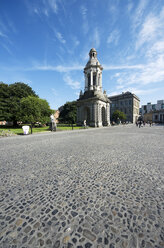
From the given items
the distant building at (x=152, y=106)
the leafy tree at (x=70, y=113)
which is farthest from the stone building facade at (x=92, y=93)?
the distant building at (x=152, y=106)

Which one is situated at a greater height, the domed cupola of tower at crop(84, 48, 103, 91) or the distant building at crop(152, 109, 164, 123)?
the domed cupola of tower at crop(84, 48, 103, 91)

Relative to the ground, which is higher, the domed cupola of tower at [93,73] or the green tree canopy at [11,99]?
the domed cupola of tower at [93,73]

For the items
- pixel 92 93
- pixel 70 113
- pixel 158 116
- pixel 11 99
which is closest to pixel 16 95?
pixel 11 99

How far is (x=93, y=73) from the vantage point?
32406 mm

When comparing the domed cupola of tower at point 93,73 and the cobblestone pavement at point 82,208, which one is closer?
the cobblestone pavement at point 82,208

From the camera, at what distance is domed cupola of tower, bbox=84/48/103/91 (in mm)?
31203

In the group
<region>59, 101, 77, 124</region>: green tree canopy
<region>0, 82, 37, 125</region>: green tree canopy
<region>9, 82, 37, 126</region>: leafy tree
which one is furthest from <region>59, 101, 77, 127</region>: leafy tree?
<region>0, 82, 37, 125</region>: green tree canopy

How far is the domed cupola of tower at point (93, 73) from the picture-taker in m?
31.2

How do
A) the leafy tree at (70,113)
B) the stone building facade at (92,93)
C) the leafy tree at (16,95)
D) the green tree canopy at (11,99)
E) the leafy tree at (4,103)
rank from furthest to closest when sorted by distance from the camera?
the leafy tree at (70,113) → the stone building facade at (92,93) → the leafy tree at (16,95) → the green tree canopy at (11,99) → the leafy tree at (4,103)

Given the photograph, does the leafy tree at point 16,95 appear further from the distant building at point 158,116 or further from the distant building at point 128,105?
the distant building at point 158,116

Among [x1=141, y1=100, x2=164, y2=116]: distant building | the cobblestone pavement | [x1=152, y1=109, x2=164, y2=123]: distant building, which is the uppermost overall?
[x1=141, y1=100, x2=164, y2=116]: distant building

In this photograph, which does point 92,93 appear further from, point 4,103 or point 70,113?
point 4,103

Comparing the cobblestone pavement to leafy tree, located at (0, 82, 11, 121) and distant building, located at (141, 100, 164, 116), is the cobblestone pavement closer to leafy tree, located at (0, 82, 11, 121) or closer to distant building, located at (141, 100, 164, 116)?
leafy tree, located at (0, 82, 11, 121)

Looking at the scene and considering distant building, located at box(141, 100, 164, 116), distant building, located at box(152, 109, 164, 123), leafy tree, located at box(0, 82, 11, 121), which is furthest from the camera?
distant building, located at box(141, 100, 164, 116)
